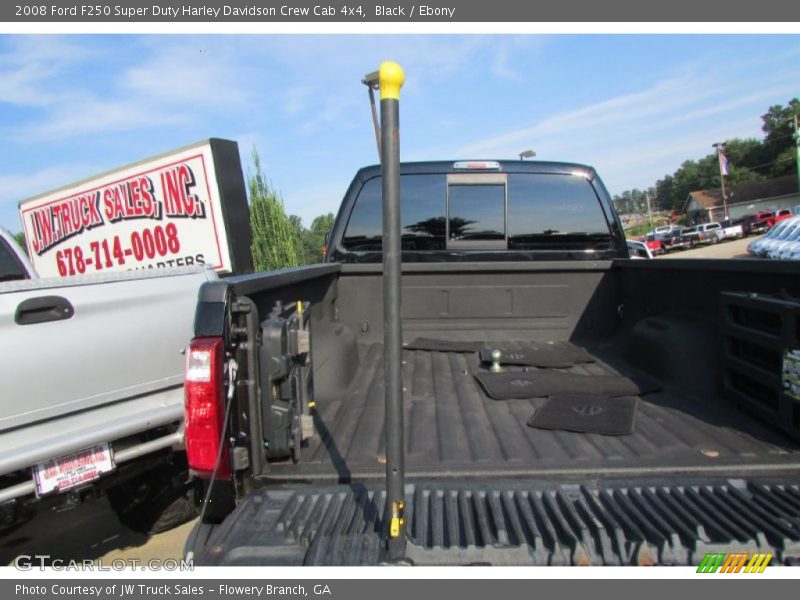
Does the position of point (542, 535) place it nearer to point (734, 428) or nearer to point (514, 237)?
point (734, 428)

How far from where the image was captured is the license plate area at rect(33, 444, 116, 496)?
2.53 meters

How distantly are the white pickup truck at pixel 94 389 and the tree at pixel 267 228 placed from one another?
7.92 metres

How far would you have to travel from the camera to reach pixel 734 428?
2.32 meters

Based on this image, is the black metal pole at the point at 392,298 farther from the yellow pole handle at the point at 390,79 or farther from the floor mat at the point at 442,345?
the floor mat at the point at 442,345

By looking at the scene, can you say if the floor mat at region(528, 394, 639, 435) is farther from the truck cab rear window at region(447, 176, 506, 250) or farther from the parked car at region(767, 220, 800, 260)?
the parked car at region(767, 220, 800, 260)

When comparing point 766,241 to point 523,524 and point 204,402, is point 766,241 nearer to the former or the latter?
point 523,524

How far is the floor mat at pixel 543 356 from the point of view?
337 centimetres

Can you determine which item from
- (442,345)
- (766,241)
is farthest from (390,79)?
(766,241)

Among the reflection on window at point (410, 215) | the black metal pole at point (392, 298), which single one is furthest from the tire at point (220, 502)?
the reflection on window at point (410, 215)

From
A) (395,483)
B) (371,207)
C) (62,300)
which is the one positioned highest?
(371,207)

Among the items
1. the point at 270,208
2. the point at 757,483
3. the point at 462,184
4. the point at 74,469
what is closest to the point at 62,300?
the point at 74,469

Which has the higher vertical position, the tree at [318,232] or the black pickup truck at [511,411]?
the tree at [318,232]

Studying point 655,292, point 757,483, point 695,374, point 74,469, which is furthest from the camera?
point 655,292

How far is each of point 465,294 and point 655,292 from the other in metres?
1.28
